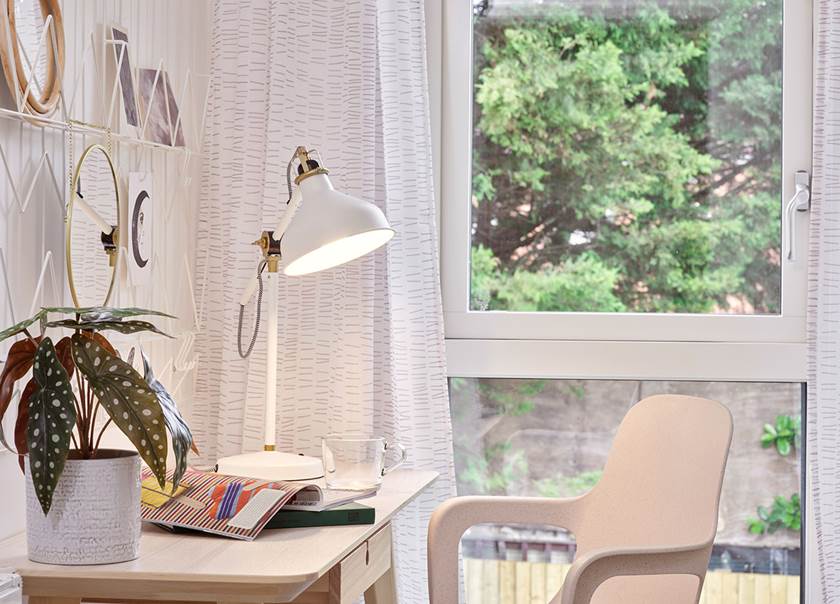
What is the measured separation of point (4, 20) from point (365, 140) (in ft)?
3.28

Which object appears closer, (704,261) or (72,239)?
(72,239)

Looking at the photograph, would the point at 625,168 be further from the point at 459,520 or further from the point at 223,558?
the point at 223,558

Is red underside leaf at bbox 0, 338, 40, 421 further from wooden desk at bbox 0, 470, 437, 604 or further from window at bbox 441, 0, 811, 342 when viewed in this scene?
window at bbox 441, 0, 811, 342

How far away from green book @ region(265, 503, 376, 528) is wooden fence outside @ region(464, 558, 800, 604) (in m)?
1.10

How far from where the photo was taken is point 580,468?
264cm

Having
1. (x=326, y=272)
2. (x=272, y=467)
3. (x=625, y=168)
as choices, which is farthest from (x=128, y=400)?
(x=625, y=168)

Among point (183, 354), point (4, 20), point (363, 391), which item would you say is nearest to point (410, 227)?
point (363, 391)

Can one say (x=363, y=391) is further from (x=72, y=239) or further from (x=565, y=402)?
(x=72, y=239)

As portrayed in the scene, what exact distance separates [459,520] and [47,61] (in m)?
1.12

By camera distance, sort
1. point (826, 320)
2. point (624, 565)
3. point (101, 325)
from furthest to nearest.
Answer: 1. point (826, 320)
2. point (624, 565)
3. point (101, 325)

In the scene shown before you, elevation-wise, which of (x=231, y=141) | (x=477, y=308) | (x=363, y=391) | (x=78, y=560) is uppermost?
(x=231, y=141)

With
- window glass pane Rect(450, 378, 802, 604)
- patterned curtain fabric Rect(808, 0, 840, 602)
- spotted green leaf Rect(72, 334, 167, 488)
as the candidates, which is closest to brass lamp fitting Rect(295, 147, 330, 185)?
spotted green leaf Rect(72, 334, 167, 488)

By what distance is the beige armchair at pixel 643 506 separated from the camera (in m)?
2.03

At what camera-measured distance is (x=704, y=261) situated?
2607mm
